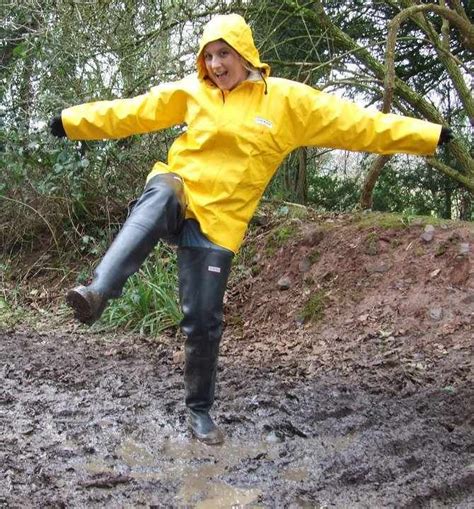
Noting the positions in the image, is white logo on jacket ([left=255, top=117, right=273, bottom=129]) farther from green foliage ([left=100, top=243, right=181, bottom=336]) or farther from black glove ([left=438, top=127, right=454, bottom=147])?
green foliage ([left=100, top=243, right=181, bottom=336])

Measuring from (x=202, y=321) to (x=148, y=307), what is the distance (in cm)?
308

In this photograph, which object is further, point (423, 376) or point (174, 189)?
point (423, 376)

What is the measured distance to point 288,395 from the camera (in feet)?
14.4

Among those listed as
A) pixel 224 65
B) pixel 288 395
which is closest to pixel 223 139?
pixel 224 65

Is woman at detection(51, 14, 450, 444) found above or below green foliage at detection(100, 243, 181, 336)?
above

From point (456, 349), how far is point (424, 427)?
55.9 inches

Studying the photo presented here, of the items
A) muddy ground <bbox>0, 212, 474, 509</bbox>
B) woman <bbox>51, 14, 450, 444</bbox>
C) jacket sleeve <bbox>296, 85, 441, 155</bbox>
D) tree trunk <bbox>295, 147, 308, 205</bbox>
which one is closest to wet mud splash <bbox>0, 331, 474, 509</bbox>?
muddy ground <bbox>0, 212, 474, 509</bbox>

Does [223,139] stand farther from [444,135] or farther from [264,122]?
[444,135]

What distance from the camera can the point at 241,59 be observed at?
11.5 ft

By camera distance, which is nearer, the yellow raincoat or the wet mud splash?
the wet mud splash

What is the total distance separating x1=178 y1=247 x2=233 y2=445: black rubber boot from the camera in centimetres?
349

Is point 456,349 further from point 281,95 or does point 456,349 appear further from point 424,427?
point 281,95

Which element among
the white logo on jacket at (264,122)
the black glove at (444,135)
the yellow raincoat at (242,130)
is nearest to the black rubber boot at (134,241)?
the yellow raincoat at (242,130)

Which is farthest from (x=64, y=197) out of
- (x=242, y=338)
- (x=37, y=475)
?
(x=37, y=475)
